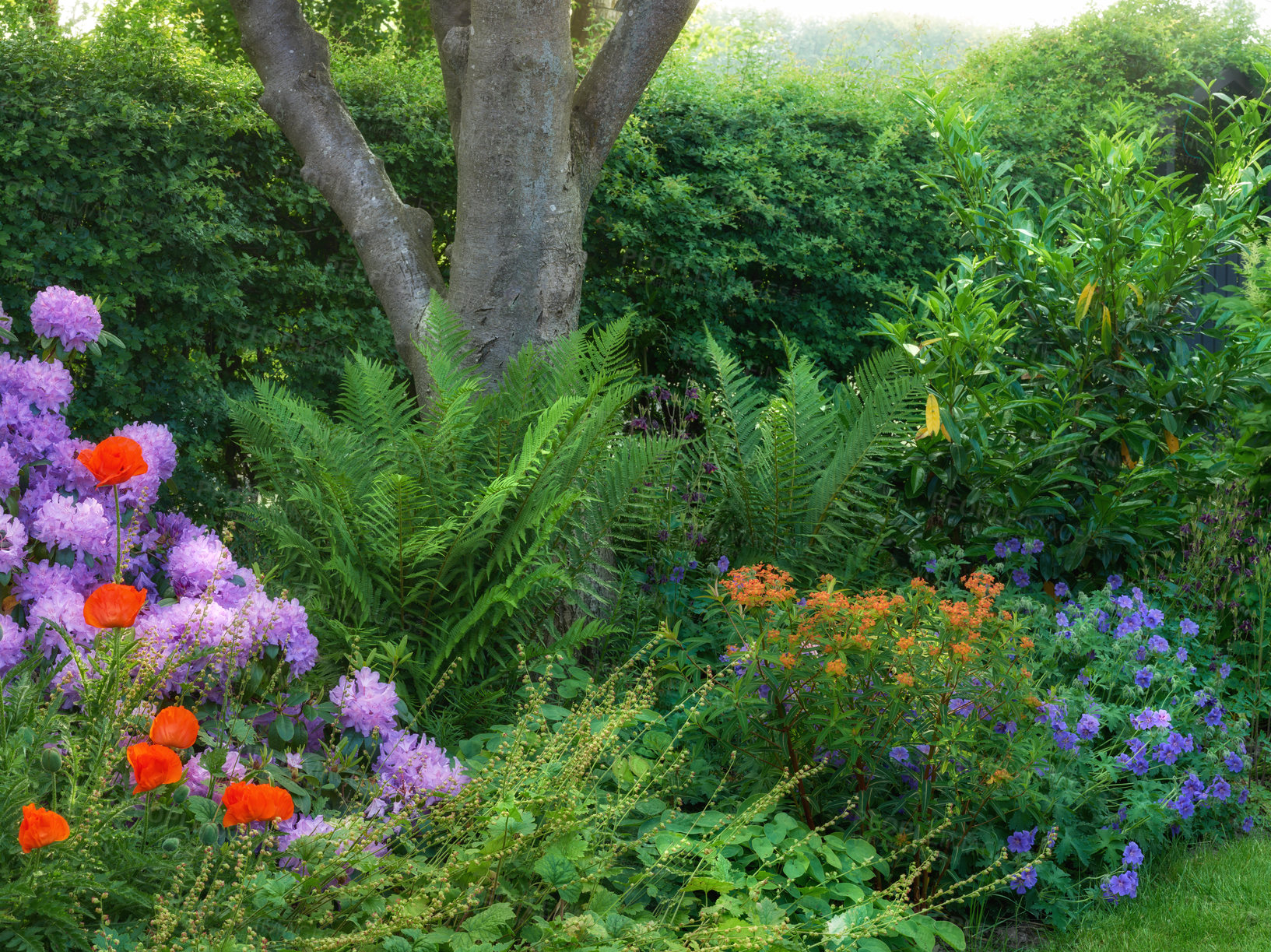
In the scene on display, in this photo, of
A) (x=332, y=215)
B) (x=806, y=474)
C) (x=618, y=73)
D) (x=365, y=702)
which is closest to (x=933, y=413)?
(x=806, y=474)

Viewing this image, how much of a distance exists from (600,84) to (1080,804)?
3331mm

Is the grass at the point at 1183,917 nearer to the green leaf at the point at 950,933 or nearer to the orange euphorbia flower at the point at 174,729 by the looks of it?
the green leaf at the point at 950,933

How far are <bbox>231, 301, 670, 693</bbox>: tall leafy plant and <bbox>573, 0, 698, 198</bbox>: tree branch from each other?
1110 mm

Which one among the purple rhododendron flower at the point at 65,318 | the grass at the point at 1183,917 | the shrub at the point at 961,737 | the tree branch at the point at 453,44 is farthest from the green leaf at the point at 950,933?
the tree branch at the point at 453,44

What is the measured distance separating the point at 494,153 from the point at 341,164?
0.79 m

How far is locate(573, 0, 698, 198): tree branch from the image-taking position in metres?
4.20

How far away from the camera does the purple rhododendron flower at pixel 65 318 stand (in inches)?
104

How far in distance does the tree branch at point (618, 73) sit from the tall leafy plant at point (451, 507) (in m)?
1.11

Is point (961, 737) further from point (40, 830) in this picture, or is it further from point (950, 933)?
point (40, 830)

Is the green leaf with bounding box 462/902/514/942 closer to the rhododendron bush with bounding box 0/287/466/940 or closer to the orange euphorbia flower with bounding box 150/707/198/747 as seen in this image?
the rhododendron bush with bounding box 0/287/466/940

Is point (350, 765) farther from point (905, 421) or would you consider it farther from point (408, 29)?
point (408, 29)

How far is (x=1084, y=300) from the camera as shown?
379 cm

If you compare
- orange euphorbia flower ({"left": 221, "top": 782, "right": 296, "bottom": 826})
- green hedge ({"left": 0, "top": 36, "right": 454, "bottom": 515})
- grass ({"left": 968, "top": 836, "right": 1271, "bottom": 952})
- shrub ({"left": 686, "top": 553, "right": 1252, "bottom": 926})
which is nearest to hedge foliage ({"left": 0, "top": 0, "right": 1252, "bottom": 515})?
green hedge ({"left": 0, "top": 36, "right": 454, "bottom": 515})

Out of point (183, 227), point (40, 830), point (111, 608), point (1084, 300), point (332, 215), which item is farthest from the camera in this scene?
point (332, 215)
